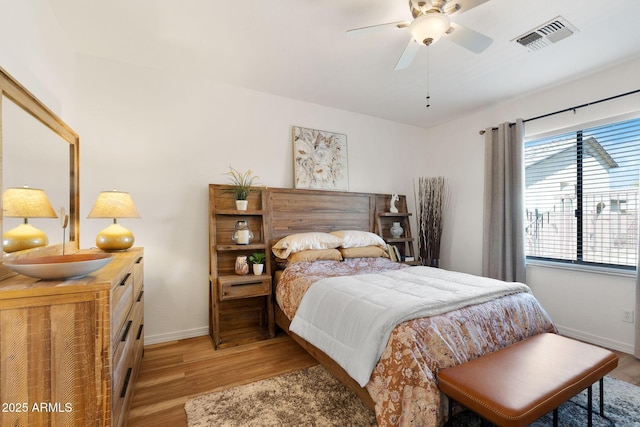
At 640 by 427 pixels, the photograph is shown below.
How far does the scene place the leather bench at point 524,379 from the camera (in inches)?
48.2

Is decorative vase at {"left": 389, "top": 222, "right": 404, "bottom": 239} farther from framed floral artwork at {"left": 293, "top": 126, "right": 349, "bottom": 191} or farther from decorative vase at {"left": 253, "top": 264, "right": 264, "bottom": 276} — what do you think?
decorative vase at {"left": 253, "top": 264, "right": 264, "bottom": 276}

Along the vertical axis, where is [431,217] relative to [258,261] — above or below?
above

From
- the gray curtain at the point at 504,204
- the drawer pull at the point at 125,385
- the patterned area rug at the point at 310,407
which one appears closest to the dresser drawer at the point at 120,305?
the drawer pull at the point at 125,385

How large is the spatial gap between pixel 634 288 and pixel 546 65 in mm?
2227

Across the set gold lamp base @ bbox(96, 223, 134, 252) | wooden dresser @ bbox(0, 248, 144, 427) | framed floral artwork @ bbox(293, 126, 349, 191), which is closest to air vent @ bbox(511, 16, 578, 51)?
framed floral artwork @ bbox(293, 126, 349, 191)

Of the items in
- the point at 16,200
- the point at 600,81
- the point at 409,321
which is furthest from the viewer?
the point at 600,81

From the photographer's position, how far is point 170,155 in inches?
114

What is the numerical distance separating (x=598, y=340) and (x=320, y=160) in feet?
11.4

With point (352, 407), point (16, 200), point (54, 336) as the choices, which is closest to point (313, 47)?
point (16, 200)

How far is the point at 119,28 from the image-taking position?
223 centimetres

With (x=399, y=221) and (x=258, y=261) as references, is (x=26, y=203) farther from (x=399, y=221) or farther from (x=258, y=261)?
(x=399, y=221)

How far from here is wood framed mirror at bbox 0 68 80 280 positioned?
1302 mm

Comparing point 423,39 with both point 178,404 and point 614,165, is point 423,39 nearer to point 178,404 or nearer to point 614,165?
point 614,165

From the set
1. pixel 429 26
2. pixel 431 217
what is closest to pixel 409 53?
pixel 429 26
